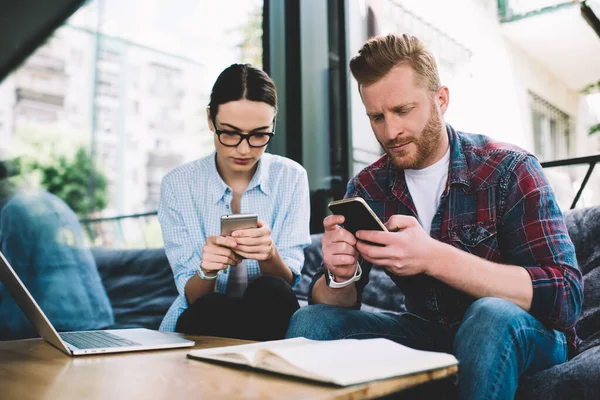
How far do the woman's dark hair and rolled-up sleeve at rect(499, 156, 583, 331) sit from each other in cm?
80

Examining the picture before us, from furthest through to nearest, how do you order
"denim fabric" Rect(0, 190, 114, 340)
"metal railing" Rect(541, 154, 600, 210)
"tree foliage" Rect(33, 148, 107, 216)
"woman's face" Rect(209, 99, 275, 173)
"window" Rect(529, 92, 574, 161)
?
1. "tree foliage" Rect(33, 148, 107, 216)
2. "window" Rect(529, 92, 574, 161)
3. "denim fabric" Rect(0, 190, 114, 340)
4. "metal railing" Rect(541, 154, 600, 210)
5. "woman's face" Rect(209, 99, 275, 173)

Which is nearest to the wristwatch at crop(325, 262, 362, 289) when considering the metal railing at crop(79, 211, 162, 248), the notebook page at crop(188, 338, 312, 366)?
the notebook page at crop(188, 338, 312, 366)

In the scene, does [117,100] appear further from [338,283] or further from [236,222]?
[338,283]

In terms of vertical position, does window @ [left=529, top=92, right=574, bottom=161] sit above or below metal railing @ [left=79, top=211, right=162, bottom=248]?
above

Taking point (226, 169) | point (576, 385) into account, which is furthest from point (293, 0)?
point (576, 385)

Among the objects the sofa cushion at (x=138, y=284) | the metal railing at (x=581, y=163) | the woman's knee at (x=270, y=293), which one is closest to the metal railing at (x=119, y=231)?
the sofa cushion at (x=138, y=284)

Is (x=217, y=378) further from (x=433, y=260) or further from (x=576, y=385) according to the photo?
(x=576, y=385)

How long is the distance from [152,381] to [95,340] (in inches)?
19.9

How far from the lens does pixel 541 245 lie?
1.20 meters

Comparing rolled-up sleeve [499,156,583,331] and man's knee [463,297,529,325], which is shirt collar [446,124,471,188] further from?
man's knee [463,297,529,325]

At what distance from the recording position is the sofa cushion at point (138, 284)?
103 inches

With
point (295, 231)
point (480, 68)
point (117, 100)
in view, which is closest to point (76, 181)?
point (117, 100)

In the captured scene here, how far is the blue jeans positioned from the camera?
0.97 metres

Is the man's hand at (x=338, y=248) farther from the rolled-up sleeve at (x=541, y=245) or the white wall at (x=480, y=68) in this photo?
the white wall at (x=480, y=68)
